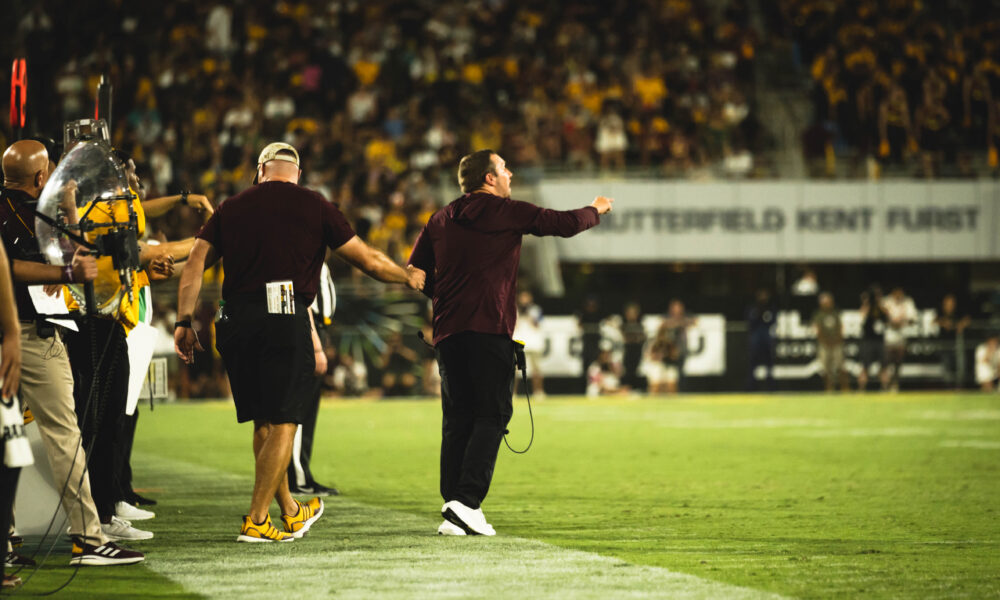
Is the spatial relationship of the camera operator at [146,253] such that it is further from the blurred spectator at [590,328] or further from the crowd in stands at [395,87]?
the blurred spectator at [590,328]

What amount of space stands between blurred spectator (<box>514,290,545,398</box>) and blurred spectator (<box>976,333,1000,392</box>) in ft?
28.0

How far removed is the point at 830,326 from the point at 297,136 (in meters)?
11.1

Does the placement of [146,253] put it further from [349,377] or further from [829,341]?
[829,341]

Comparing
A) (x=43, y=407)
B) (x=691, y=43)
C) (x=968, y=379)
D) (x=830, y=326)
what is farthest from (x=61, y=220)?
(x=691, y=43)

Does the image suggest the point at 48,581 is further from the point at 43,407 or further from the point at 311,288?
the point at 311,288

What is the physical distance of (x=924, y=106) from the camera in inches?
1077

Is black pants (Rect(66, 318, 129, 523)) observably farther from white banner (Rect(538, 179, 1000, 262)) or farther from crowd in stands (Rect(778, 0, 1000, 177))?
crowd in stands (Rect(778, 0, 1000, 177))

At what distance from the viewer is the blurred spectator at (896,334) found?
2594 centimetres

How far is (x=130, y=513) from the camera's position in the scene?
8.60 metres

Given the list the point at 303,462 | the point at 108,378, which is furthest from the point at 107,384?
the point at 303,462

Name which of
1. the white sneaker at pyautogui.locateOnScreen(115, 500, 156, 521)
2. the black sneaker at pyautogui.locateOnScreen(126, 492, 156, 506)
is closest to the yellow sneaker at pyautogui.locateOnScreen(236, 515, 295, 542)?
the white sneaker at pyautogui.locateOnScreen(115, 500, 156, 521)

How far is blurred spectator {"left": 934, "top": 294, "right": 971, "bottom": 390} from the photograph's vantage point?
25891 mm

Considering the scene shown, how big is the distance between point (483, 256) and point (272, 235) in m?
1.31

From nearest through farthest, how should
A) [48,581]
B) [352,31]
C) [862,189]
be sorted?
1. [48,581]
2. [862,189]
3. [352,31]
